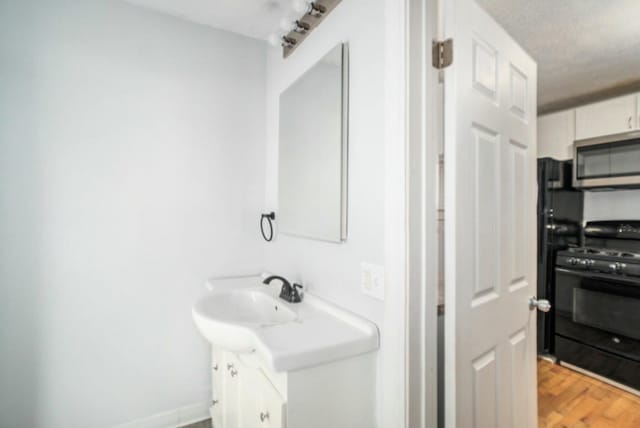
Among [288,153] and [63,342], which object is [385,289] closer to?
[288,153]

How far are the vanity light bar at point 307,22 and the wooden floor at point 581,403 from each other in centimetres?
264

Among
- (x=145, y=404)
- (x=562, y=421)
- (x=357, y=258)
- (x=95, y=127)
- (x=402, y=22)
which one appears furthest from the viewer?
(x=562, y=421)

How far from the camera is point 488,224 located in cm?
112

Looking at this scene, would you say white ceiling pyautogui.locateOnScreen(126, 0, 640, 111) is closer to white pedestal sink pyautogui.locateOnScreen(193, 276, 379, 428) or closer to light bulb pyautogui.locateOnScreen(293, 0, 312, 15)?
light bulb pyautogui.locateOnScreen(293, 0, 312, 15)

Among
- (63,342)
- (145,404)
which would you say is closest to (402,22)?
(63,342)

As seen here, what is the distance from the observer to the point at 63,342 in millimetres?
1518

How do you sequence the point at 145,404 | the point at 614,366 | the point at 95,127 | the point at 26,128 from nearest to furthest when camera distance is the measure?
the point at 26,128
the point at 95,127
the point at 145,404
the point at 614,366

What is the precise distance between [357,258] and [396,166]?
0.41 meters

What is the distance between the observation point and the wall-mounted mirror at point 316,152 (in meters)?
1.25

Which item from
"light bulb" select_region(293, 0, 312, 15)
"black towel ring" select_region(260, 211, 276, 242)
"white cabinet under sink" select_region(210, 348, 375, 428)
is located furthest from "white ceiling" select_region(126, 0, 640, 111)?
"white cabinet under sink" select_region(210, 348, 375, 428)

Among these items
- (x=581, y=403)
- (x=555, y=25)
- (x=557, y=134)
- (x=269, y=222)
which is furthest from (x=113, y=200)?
(x=557, y=134)

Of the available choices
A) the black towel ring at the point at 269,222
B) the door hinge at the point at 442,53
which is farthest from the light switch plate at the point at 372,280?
the black towel ring at the point at 269,222

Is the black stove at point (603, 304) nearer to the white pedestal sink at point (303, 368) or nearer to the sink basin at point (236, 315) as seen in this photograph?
the white pedestal sink at point (303, 368)

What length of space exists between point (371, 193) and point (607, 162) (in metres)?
2.42
